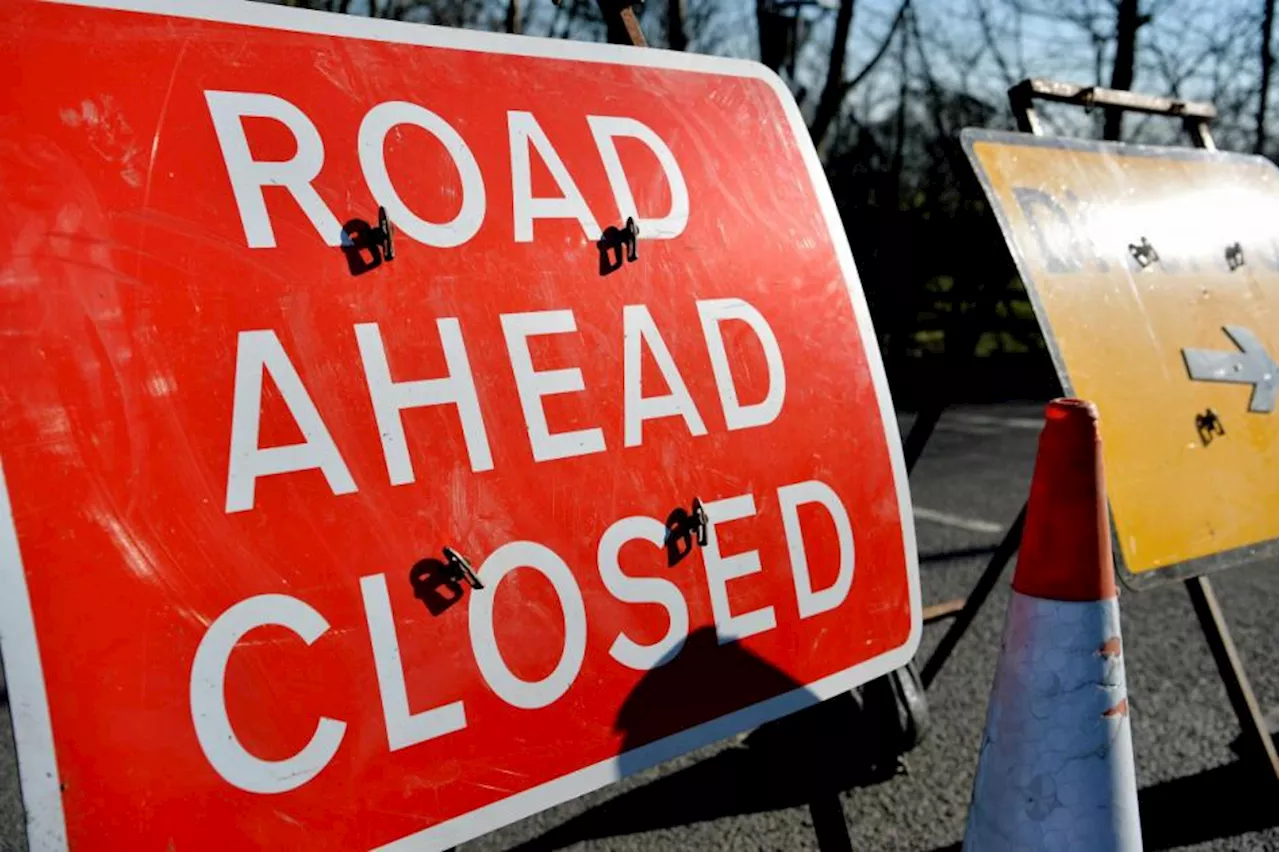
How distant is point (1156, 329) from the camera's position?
2.13m

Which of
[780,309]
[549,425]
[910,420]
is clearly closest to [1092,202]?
[780,309]

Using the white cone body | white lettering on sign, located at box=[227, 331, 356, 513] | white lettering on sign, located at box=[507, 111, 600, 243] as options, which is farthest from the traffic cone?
white lettering on sign, located at box=[227, 331, 356, 513]

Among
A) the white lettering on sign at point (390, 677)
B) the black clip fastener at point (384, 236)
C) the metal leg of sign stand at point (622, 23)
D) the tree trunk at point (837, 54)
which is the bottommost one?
the white lettering on sign at point (390, 677)

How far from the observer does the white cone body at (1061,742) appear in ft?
4.75

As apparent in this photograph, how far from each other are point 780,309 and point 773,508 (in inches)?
10.9

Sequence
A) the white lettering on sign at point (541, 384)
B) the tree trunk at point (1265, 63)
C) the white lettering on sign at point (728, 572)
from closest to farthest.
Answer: the white lettering on sign at point (541, 384)
the white lettering on sign at point (728, 572)
the tree trunk at point (1265, 63)

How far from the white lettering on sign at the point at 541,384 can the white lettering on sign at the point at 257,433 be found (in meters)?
0.23

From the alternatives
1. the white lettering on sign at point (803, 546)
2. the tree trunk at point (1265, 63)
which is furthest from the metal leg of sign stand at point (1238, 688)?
the tree trunk at point (1265, 63)

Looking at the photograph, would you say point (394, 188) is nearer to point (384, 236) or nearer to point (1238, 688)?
point (384, 236)

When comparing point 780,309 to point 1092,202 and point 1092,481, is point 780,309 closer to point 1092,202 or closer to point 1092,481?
point 1092,481

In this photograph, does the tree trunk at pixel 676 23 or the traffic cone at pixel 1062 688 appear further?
the tree trunk at pixel 676 23

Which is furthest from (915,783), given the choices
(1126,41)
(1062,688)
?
(1126,41)

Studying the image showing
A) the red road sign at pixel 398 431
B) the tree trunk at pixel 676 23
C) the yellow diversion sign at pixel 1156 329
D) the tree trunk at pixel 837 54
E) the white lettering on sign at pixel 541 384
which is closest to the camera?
the red road sign at pixel 398 431

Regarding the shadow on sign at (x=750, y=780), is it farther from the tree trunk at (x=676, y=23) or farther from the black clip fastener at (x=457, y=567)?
the tree trunk at (x=676, y=23)
